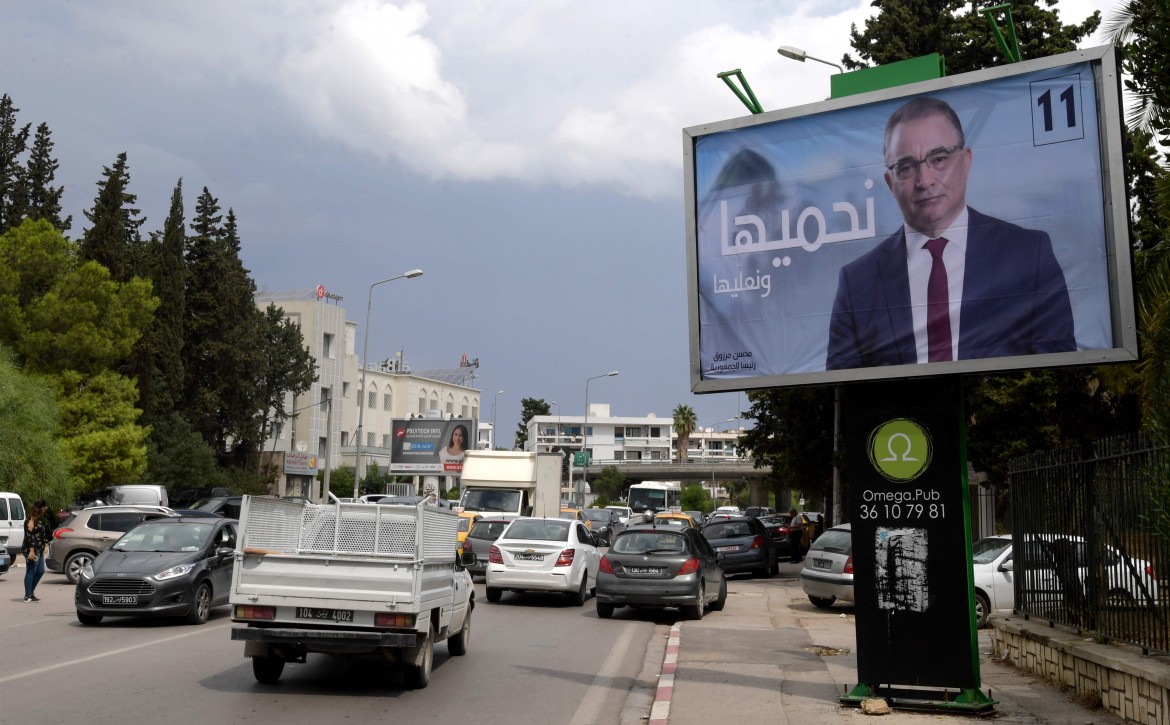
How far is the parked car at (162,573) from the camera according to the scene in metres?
15.5

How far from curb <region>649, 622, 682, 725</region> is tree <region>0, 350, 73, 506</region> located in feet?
81.6

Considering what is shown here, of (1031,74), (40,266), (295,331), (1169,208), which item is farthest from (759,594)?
(295,331)

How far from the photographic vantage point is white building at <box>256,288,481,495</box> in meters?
78.2

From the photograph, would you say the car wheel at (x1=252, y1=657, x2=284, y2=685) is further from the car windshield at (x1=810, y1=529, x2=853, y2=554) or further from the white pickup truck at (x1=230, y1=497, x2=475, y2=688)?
the car windshield at (x1=810, y1=529, x2=853, y2=554)

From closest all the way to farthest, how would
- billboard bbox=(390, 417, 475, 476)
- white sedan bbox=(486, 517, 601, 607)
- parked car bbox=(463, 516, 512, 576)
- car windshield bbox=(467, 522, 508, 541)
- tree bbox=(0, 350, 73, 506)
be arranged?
white sedan bbox=(486, 517, 601, 607)
parked car bbox=(463, 516, 512, 576)
car windshield bbox=(467, 522, 508, 541)
tree bbox=(0, 350, 73, 506)
billboard bbox=(390, 417, 475, 476)

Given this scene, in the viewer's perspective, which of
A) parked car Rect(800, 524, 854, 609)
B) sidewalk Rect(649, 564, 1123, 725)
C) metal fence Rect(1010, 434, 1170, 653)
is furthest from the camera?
parked car Rect(800, 524, 854, 609)

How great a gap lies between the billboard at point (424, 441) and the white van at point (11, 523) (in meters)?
35.1

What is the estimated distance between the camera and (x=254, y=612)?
10625mm

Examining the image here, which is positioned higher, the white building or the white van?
the white building

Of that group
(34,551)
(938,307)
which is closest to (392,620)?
(938,307)

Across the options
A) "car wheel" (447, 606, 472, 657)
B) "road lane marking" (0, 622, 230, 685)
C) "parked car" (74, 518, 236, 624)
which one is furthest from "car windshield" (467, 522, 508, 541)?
"car wheel" (447, 606, 472, 657)

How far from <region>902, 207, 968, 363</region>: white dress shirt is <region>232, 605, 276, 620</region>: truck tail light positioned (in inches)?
260

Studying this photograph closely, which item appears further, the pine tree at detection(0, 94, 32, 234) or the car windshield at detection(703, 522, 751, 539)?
the pine tree at detection(0, 94, 32, 234)

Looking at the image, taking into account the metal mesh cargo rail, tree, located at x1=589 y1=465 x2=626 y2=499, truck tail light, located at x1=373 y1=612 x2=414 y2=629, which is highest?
tree, located at x1=589 y1=465 x2=626 y2=499
